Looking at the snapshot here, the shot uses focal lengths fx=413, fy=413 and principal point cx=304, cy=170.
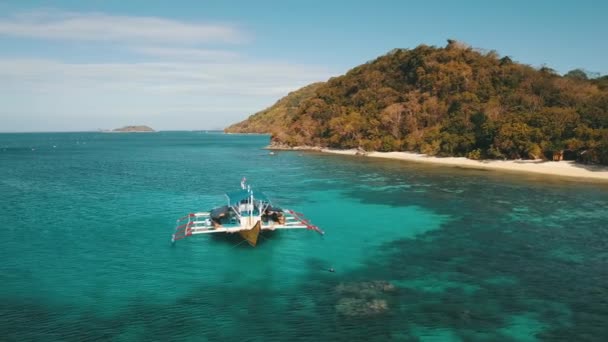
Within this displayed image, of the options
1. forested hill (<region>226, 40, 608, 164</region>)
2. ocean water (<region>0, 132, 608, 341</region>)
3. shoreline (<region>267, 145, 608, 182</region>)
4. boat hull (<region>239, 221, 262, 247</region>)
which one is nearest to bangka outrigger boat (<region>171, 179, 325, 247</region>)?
boat hull (<region>239, 221, 262, 247</region>)

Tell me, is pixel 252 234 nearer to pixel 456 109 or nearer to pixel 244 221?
pixel 244 221

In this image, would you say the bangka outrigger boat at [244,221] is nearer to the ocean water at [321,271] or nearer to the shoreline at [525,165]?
the ocean water at [321,271]

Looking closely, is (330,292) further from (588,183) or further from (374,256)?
(588,183)

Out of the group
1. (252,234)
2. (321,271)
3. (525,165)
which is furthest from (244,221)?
(525,165)

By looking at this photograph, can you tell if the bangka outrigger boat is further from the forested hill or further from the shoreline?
the forested hill

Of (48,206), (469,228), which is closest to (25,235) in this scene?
(48,206)

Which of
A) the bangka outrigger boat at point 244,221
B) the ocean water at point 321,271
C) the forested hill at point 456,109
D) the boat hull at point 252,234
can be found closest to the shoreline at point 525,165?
the forested hill at point 456,109
